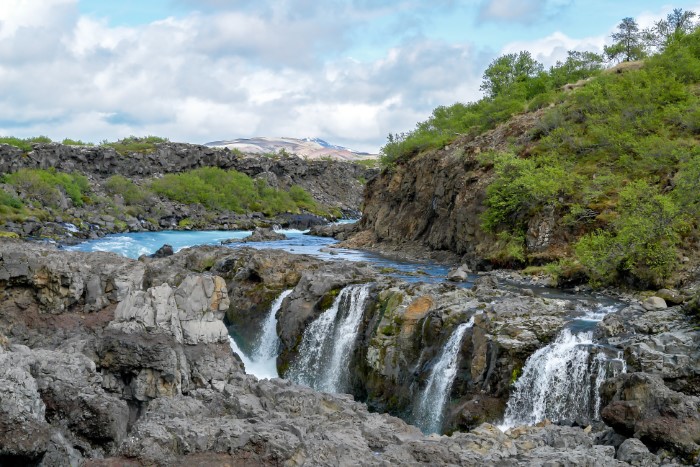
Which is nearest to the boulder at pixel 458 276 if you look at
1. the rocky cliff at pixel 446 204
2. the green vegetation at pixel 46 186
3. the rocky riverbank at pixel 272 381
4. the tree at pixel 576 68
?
the rocky riverbank at pixel 272 381

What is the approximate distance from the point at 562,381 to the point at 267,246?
33.2 m

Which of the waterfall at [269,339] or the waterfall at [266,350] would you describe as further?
the waterfall at [269,339]

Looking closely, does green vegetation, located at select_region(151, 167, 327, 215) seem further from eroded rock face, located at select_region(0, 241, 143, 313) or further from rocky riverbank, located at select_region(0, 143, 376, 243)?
eroded rock face, located at select_region(0, 241, 143, 313)

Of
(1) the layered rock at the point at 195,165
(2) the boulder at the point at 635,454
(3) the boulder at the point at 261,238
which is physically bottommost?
(2) the boulder at the point at 635,454

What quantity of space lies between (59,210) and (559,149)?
50.2 metres

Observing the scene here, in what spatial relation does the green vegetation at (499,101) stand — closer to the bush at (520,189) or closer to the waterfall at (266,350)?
the bush at (520,189)

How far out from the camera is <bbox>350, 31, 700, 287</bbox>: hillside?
23.5 metres

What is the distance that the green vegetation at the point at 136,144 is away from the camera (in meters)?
99.3

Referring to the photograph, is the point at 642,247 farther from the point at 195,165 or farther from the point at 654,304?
the point at 195,165

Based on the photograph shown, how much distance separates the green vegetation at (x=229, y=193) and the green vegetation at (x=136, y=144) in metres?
11.8

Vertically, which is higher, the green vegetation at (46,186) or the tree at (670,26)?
the tree at (670,26)

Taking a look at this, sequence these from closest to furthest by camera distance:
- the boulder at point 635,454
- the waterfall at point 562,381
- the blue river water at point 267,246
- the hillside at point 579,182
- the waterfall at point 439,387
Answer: the boulder at point 635,454
the waterfall at point 562,381
the waterfall at point 439,387
the hillside at point 579,182
the blue river water at point 267,246

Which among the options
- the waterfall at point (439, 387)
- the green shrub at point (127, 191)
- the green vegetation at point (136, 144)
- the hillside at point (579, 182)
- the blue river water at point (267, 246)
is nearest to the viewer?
the waterfall at point (439, 387)

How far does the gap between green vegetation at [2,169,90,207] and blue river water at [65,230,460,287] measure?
417 inches
